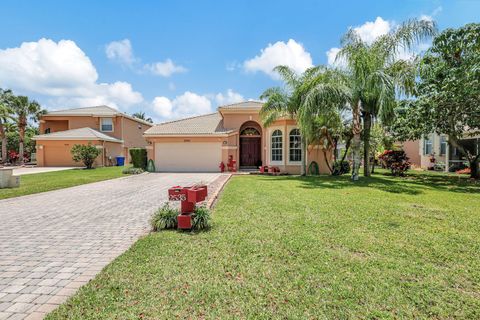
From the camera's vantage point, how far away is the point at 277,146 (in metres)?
20.6

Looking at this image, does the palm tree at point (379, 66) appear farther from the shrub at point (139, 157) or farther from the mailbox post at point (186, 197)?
the shrub at point (139, 157)

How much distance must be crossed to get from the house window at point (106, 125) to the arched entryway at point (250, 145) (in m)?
18.5

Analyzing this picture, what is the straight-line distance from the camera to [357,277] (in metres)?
3.62

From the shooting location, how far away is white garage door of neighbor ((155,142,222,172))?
22484 millimetres

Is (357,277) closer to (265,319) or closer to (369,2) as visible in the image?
(265,319)

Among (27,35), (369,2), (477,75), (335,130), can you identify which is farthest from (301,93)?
(27,35)

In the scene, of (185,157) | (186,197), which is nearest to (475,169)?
(186,197)

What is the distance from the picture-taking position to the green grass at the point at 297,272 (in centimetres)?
290

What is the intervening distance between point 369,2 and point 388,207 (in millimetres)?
10820

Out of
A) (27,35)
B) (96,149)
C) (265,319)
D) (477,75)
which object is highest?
(27,35)

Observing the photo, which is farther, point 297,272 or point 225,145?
point 225,145

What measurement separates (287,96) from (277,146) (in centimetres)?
459

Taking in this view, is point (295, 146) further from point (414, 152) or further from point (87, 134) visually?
point (87, 134)

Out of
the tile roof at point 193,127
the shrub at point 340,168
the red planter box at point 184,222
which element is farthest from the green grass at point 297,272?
the tile roof at point 193,127
